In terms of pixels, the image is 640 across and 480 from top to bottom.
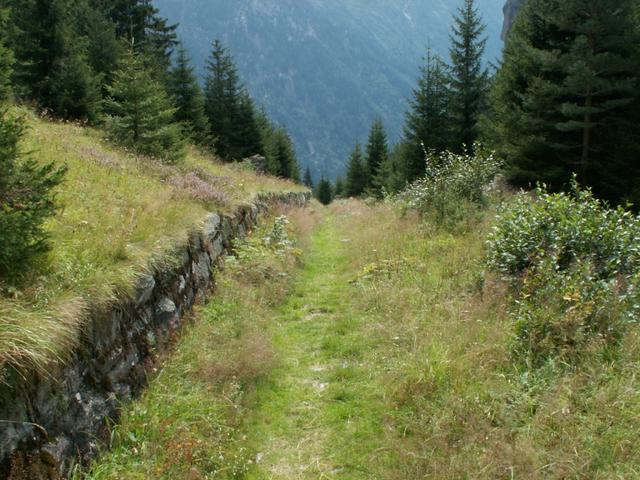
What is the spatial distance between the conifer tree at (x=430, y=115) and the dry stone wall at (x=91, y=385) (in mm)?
20622

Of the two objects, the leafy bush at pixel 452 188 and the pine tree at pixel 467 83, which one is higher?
the pine tree at pixel 467 83

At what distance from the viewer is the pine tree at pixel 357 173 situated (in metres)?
49.5

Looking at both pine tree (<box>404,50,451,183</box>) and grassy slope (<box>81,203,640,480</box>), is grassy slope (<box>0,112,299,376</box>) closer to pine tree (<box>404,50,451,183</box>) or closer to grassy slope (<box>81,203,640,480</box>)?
grassy slope (<box>81,203,640,480</box>)

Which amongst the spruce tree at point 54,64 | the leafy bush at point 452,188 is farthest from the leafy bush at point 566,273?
the spruce tree at point 54,64

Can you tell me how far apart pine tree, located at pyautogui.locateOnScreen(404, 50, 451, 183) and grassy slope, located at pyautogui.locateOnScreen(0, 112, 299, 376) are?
16.8 m

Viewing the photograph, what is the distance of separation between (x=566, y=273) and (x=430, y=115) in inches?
822

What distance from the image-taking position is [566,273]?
576cm

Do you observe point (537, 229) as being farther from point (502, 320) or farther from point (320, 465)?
point (320, 465)

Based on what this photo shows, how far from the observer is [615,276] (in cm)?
579

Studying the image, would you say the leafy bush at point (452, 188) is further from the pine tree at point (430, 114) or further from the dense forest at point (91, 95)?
the pine tree at point (430, 114)

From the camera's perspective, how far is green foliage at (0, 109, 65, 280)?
11.2 feet

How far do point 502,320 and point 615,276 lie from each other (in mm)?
1671

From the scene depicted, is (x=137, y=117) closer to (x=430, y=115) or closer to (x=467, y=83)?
(x=430, y=115)

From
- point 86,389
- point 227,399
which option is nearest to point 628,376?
point 227,399
